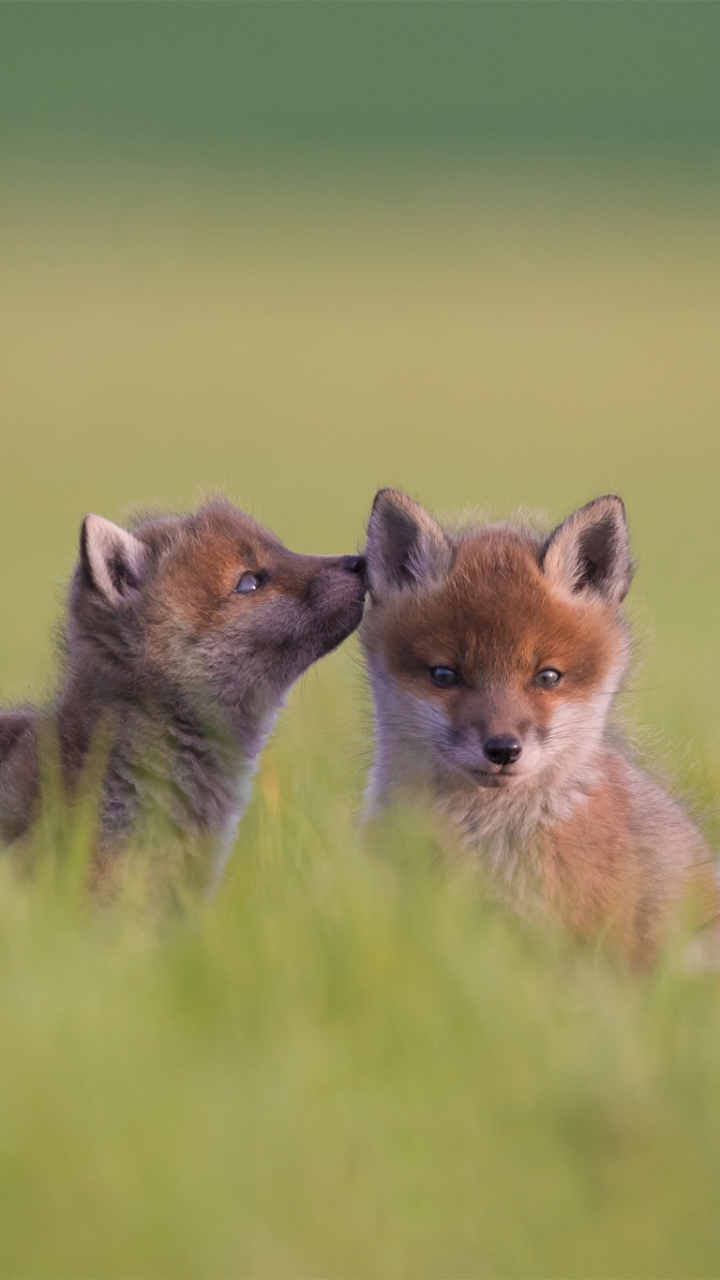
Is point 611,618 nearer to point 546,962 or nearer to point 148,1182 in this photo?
point 546,962

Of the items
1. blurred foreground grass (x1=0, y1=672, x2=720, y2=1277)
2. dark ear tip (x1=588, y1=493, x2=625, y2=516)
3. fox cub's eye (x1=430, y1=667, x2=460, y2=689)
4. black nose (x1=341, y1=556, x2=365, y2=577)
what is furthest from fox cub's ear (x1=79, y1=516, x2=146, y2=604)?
dark ear tip (x1=588, y1=493, x2=625, y2=516)

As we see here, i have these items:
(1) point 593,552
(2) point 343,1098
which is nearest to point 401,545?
(1) point 593,552

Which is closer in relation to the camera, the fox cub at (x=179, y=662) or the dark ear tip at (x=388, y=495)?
the fox cub at (x=179, y=662)

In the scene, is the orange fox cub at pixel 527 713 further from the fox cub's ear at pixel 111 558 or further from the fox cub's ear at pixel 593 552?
the fox cub's ear at pixel 111 558

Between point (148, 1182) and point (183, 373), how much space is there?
32.3 meters

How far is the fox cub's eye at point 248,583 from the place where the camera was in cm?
562

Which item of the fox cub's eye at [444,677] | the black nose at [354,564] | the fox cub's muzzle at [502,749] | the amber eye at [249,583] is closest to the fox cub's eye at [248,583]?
the amber eye at [249,583]

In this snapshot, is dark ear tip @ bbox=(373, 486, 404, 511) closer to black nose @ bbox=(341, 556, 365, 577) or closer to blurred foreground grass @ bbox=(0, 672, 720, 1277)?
black nose @ bbox=(341, 556, 365, 577)

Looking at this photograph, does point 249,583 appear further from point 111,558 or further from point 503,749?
point 503,749

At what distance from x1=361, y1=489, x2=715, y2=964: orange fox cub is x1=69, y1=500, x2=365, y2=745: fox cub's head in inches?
9.3

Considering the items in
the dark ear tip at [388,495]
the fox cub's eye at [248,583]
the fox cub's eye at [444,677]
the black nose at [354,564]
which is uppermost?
the dark ear tip at [388,495]

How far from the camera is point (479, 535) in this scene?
5734 mm

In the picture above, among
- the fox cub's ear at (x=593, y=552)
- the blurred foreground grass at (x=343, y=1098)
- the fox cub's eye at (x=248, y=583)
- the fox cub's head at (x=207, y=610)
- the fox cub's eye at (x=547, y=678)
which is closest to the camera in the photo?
the blurred foreground grass at (x=343, y=1098)

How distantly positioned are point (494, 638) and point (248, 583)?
978mm
